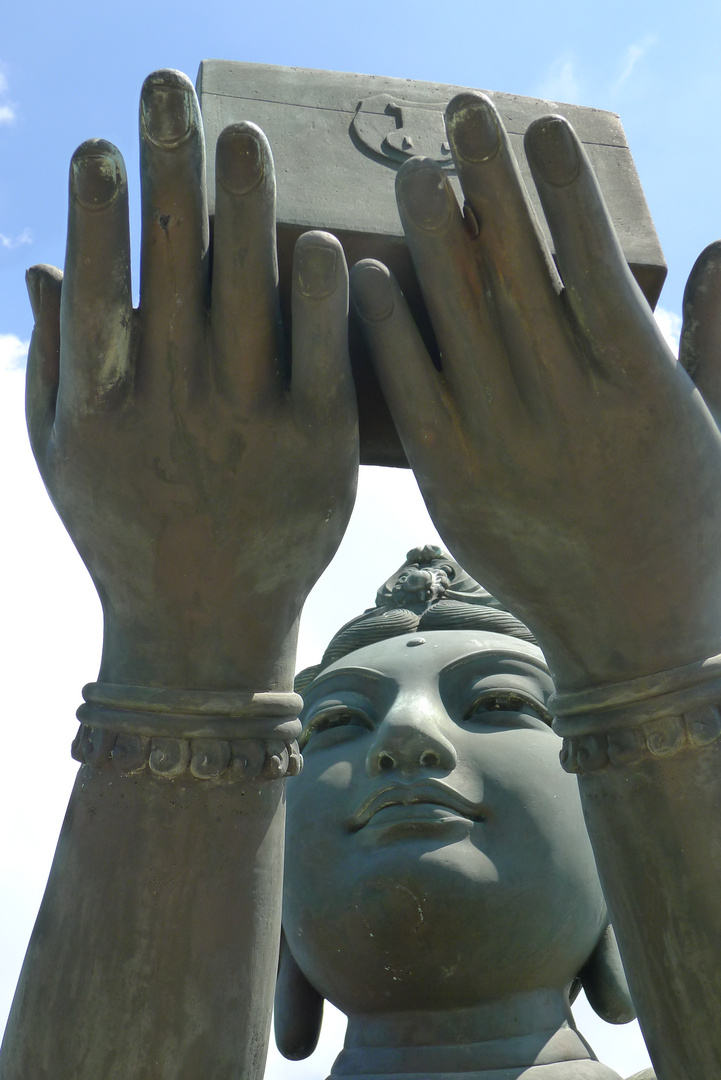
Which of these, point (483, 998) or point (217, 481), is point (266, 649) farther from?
point (483, 998)

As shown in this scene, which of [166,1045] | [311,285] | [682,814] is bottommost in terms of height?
[166,1045]

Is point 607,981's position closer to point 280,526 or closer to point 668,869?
point 668,869

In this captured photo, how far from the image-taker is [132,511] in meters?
3.23

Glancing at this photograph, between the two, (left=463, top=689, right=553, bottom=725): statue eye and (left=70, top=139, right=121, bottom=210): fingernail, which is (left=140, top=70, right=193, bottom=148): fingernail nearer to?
(left=70, top=139, right=121, bottom=210): fingernail

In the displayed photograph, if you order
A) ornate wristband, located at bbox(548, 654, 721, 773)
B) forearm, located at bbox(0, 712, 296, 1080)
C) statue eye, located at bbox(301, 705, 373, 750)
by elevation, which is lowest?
forearm, located at bbox(0, 712, 296, 1080)

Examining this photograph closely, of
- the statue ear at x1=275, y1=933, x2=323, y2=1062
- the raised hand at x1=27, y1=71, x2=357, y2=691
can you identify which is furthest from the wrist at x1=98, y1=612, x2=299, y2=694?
the statue ear at x1=275, y1=933, x2=323, y2=1062

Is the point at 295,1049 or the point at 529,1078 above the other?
the point at 295,1049

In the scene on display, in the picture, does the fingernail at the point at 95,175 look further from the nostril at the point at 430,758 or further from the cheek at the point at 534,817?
the cheek at the point at 534,817

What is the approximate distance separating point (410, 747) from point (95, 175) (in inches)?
97.3

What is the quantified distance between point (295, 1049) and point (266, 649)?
2.71 metres

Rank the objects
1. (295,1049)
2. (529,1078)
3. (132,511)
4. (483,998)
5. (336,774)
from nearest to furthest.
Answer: (132,511) < (529,1078) < (483,998) < (336,774) < (295,1049)

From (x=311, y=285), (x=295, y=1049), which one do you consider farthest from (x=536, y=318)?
(x=295, y=1049)

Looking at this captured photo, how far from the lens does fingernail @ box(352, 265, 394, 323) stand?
3.22 m

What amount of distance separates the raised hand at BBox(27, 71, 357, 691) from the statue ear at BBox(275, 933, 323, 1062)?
235 centimetres
